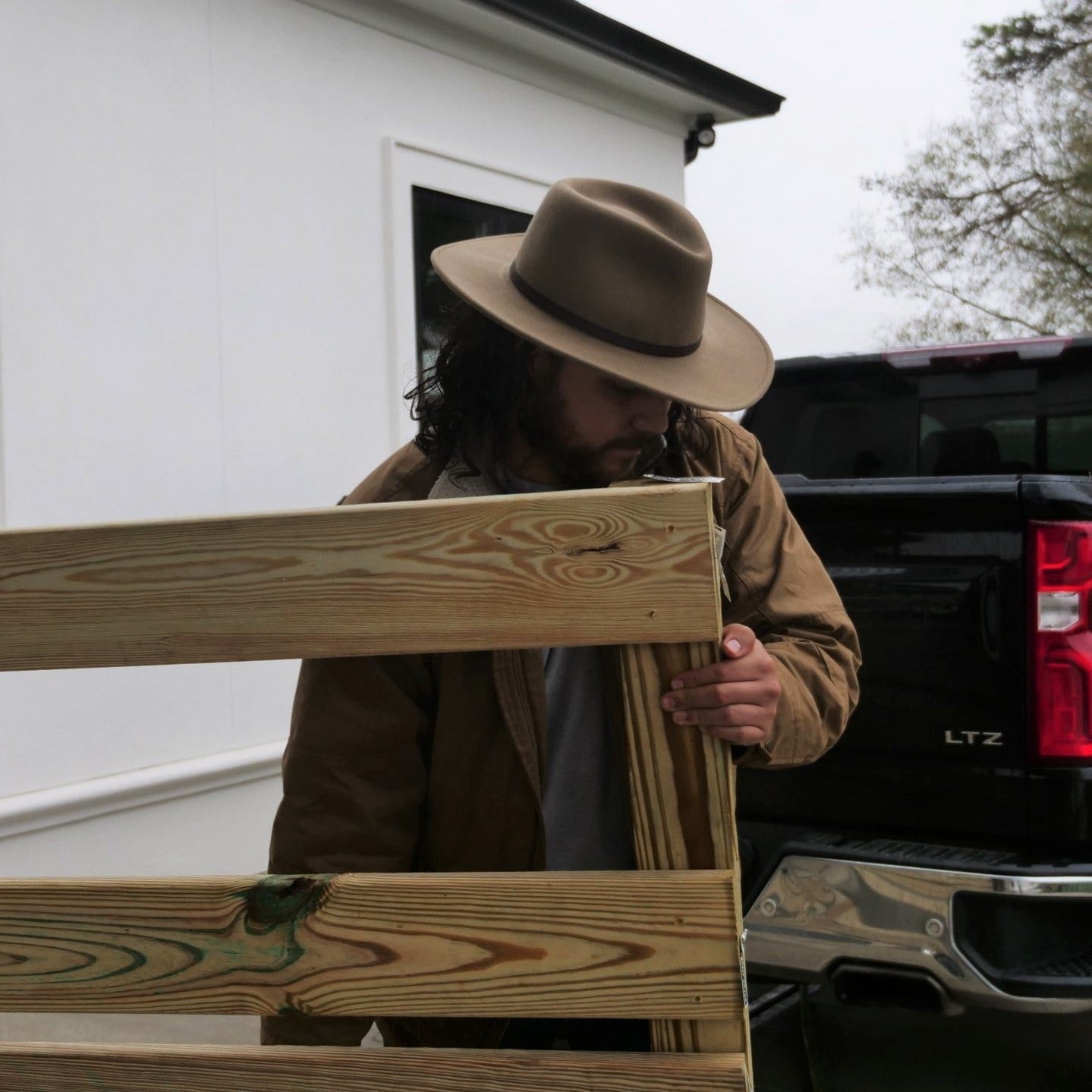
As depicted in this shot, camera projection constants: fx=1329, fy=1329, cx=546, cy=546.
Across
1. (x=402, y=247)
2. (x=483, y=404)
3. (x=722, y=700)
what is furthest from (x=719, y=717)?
(x=402, y=247)

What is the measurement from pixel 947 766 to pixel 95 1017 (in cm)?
275

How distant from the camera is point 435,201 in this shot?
5480 mm

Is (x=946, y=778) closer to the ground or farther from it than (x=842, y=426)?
closer to the ground

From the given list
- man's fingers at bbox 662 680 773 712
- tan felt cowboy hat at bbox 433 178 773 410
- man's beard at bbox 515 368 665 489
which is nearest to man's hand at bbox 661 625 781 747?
man's fingers at bbox 662 680 773 712

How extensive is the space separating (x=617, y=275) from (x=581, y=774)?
30.1 inches

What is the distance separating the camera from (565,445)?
2109mm

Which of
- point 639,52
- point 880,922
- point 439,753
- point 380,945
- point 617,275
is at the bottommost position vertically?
point 880,922

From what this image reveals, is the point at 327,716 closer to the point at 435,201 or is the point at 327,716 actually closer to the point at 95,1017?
the point at 95,1017

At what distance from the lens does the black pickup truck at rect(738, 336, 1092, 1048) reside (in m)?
2.98

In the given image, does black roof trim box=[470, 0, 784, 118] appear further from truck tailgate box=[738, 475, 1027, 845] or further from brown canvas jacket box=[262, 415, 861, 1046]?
brown canvas jacket box=[262, 415, 861, 1046]

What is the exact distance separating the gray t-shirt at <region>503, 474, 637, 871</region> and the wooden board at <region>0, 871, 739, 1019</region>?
0.60 meters

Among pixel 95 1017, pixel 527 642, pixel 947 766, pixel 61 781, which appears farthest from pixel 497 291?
pixel 95 1017

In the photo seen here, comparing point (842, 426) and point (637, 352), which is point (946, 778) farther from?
point (842, 426)

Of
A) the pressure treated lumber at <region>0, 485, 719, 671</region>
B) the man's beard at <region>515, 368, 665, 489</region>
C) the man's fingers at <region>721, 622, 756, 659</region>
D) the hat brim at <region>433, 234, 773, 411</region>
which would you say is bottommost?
the man's fingers at <region>721, 622, 756, 659</region>
